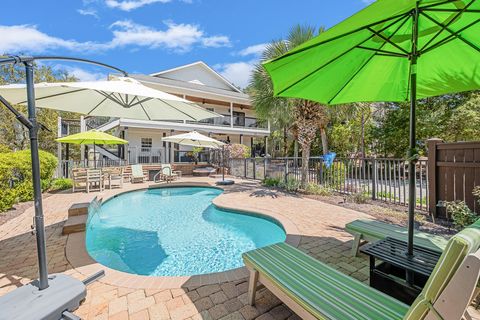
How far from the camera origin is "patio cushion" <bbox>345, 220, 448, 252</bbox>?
277 cm

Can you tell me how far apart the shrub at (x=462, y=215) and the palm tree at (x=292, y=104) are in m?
4.99

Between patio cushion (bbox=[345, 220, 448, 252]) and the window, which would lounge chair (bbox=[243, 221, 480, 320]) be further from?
the window

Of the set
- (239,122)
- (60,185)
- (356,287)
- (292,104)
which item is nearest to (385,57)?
(356,287)

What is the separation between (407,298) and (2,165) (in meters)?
8.87

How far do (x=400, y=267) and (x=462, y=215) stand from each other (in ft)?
12.0

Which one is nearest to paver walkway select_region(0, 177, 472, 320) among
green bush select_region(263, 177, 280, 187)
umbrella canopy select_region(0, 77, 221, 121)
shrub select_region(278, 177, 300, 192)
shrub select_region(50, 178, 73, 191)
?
umbrella canopy select_region(0, 77, 221, 121)

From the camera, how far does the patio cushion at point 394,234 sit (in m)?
2.77

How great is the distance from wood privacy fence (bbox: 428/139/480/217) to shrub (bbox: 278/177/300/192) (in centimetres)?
457

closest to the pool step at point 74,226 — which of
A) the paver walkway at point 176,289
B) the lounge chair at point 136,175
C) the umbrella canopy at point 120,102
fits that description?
the paver walkway at point 176,289

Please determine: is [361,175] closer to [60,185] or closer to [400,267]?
[400,267]

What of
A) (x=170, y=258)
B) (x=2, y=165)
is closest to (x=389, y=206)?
(x=170, y=258)

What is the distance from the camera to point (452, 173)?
5.05m

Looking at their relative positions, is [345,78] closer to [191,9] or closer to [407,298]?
[407,298]

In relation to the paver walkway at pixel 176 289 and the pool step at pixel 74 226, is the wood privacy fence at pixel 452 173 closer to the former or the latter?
the paver walkway at pixel 176 289
